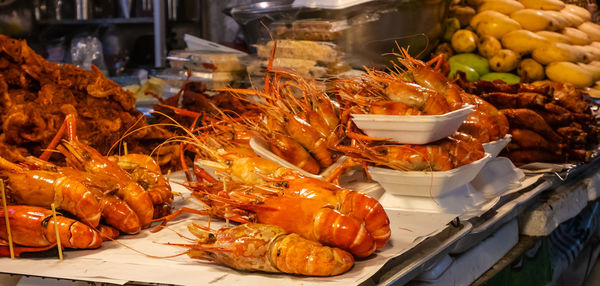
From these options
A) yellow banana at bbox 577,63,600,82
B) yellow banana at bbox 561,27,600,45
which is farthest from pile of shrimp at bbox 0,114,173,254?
yellow banana at bbox 561,27,600,45

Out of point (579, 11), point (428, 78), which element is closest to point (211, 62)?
point (428, 78)

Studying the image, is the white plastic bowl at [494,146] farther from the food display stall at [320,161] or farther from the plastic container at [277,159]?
the plastic container at [277,159]

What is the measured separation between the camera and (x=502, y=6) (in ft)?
15.2

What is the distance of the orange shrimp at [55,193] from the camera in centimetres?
175

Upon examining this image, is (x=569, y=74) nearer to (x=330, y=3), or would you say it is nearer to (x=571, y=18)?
(x=571, y=18)

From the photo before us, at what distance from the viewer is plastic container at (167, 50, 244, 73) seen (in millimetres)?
3900

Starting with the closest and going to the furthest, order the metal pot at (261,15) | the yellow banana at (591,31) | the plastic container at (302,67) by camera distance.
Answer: the plastic container at (302,67) → the metal pot at (261,15) → the yellow banana at (591,31)

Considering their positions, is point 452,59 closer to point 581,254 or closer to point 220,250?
point 581,254

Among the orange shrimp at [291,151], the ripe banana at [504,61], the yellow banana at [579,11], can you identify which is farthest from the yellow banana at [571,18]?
the orange shrimp at [291,151]

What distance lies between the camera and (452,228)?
209cm

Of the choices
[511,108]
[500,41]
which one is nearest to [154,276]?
[511,108]

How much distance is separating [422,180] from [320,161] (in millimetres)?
483

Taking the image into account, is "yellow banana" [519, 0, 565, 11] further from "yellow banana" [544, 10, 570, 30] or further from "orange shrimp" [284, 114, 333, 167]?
"orange shrimp" [284, 114, 333, 167]

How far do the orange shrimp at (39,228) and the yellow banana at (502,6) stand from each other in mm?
3834
